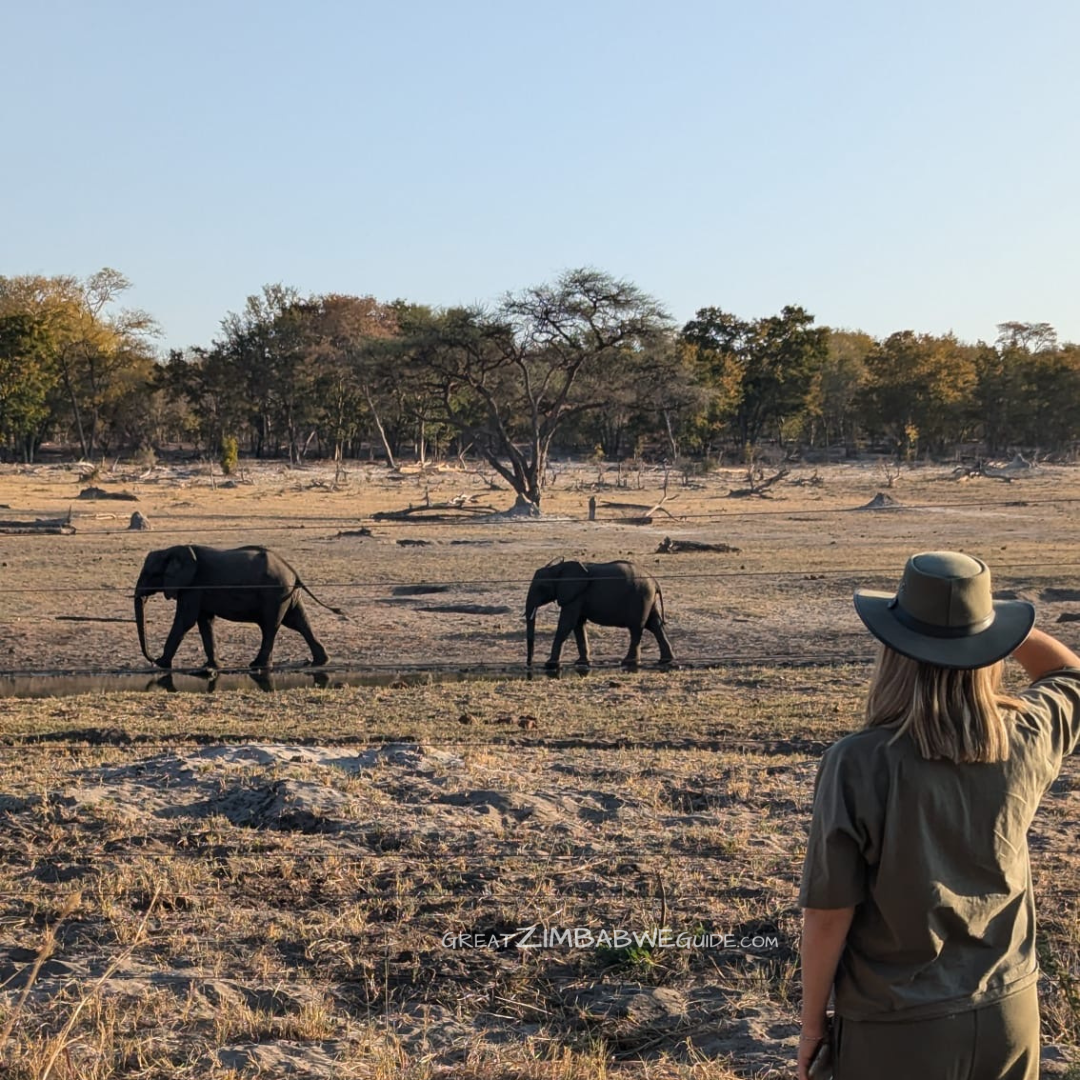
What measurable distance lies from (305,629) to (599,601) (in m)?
3.71

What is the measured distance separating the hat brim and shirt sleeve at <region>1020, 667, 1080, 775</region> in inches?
10.5

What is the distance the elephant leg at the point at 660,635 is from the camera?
16.0 m

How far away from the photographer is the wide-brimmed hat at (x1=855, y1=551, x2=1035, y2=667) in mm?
2693

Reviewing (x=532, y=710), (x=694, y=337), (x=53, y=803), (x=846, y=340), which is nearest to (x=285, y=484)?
(x=694, y=337)

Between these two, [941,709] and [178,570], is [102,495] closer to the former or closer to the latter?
[178,570]

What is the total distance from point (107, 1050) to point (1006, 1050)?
2.78 m

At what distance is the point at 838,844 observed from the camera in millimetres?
2701

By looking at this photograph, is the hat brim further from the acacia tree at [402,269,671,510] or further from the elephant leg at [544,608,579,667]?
the acacia tree at [402,269,671,510]

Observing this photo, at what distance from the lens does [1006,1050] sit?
279 centimetres

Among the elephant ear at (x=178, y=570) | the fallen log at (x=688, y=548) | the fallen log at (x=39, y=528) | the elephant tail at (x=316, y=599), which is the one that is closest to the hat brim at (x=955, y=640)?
the elephant tail at (x=316, y=599)

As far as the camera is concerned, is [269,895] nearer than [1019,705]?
No

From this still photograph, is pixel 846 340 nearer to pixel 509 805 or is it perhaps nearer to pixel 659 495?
pixel 659 495

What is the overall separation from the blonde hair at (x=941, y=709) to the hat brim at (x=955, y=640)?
3cm

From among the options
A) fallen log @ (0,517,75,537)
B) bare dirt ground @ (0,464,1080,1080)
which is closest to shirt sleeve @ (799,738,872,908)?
bare dirt ground @ (0,464,1080,1080)
